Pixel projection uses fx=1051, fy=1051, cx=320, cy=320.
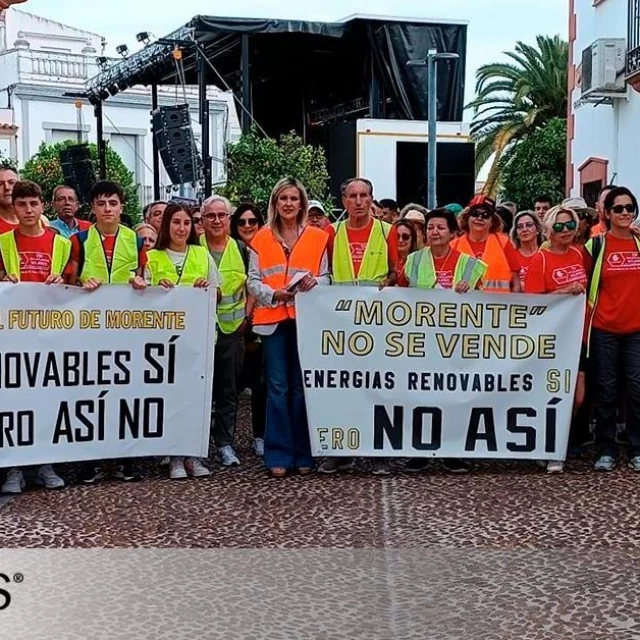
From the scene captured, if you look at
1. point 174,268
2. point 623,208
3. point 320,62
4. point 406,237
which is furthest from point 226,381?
point 320,62

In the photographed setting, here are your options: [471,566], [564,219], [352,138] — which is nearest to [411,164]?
[352,138]

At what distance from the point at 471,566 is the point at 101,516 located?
2.12 m

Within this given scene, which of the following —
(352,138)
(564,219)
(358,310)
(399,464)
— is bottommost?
(399,464)

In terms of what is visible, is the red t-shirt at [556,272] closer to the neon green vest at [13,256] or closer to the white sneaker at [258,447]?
the white sneaker at [258,447]

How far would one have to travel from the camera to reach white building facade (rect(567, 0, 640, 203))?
15.2 meters

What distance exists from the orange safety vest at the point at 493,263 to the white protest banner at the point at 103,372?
5.73ft

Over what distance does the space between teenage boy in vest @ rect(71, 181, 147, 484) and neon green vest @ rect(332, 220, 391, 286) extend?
1279 mm

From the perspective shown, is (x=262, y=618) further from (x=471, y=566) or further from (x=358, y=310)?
(x=358, y=310)

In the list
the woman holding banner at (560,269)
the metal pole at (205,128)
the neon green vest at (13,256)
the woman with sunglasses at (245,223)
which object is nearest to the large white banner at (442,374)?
the woman holding banner at (560,269)

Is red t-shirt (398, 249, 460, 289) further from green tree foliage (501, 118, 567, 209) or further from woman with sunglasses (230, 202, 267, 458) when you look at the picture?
green tree foliage (501, 118, 567, 209)

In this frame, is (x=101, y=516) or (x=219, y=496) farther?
(x=219, y=496)

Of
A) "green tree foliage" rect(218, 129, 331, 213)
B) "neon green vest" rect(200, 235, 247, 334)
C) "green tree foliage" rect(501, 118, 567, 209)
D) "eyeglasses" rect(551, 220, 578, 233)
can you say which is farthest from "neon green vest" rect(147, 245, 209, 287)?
"green tree foliage" rect(501, 118, 567, 209)

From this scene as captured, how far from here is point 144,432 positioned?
22.0 feet

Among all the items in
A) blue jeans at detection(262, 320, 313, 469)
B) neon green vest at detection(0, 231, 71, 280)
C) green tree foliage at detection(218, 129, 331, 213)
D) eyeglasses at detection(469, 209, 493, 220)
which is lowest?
blue jeans at detection(262, 320, 313, 469)
